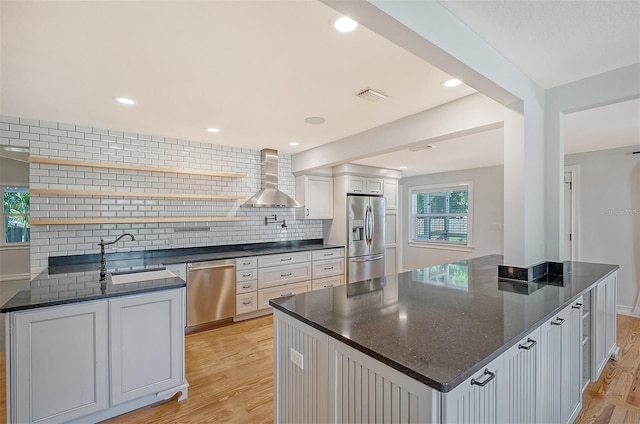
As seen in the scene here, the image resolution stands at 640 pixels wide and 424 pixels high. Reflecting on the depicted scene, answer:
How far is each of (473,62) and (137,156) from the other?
359cm

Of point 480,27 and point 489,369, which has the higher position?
point 480,27

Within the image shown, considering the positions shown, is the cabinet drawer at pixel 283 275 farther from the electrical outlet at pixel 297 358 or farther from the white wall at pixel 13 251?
the white wall at pixel 13 251

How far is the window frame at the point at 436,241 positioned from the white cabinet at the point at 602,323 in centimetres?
298

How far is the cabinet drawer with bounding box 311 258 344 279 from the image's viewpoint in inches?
174

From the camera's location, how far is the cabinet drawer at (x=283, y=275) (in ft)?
12.8

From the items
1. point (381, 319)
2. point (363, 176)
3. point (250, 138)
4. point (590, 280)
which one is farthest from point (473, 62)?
point (363, 176)

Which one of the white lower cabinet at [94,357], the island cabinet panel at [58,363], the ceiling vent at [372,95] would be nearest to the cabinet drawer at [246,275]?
the white lower cabinet at [94,357]

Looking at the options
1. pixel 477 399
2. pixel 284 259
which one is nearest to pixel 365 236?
pixel 284 259

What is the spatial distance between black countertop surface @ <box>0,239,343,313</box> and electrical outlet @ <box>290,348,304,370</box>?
3.60 ft

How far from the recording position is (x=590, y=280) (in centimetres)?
209

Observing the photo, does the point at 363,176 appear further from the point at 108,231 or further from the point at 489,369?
the point at 489,369

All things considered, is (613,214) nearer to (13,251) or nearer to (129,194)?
(129,194)

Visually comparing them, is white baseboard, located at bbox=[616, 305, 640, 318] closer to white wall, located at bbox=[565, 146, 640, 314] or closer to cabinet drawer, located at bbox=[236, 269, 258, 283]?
white wall, located at bbox=[565, 146, 640, 314]

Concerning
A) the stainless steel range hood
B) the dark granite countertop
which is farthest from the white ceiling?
the dark granite countertop
